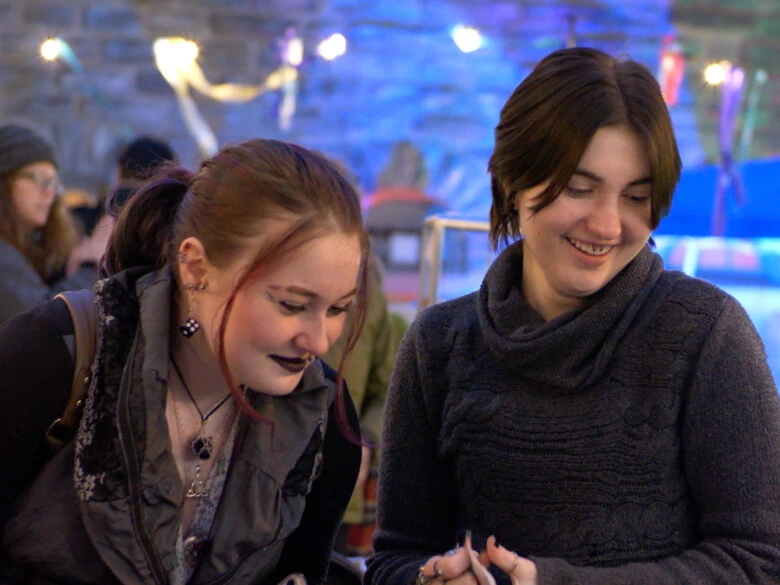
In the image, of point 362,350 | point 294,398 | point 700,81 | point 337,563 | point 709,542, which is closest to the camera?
point 709,542

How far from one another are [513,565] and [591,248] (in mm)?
470

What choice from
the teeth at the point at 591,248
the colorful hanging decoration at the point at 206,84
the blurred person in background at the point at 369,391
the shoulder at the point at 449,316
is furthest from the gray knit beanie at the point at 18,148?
the colorful hanging decoration at the point at 206,84

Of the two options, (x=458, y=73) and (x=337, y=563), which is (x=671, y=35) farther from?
(x=337, y=563)

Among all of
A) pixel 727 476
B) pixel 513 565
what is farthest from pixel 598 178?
pixel 513 565

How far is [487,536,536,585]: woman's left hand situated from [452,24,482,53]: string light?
5.87m

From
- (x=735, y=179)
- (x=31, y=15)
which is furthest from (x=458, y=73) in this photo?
(x=735, y=179)

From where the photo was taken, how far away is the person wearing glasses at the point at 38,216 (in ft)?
11.0

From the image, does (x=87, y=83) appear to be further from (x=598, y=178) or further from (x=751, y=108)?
(x=598, y=178)

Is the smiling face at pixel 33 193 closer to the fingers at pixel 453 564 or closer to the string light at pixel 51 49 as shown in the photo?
the fingers at pixel 453 564

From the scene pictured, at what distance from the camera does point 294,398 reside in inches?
66.5

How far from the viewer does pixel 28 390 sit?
59.5 inches

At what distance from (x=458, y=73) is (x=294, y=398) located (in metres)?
5.68

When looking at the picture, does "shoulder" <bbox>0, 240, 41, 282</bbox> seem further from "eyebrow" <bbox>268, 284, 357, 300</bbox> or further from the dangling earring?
Result: "eyebrow" <bbox>268, 284, 357, 300</bbox>

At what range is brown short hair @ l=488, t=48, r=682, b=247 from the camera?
5.04 ft
